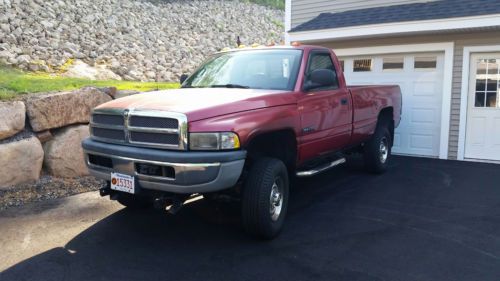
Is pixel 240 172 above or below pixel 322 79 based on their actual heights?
below

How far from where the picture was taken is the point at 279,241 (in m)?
4.89

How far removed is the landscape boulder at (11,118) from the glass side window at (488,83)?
8.74 m

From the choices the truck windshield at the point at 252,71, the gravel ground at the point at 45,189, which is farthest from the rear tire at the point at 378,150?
the gravel ground at the point at 45,189

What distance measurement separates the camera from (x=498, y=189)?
7.31m

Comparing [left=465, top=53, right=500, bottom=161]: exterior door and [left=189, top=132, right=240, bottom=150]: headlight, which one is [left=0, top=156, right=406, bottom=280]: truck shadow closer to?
[left=189, top=132, right=240, bottom=150]: headlight

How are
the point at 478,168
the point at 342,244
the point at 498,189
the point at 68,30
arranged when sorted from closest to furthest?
the point at 342,244, the point at 498,189, the point at 478,168, the point at 68,30

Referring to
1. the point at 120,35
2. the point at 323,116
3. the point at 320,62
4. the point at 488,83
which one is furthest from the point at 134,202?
the point at 120,35

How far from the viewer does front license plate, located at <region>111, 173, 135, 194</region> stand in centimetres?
438

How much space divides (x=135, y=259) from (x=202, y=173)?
1114mm

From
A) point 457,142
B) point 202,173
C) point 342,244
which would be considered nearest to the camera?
point 202,173

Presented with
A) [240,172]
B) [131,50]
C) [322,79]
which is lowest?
[240,172]

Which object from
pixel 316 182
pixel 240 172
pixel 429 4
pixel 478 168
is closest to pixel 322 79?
pixel 240 172

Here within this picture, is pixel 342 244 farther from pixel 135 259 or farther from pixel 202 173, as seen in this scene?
pixel 135 259

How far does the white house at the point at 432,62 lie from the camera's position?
935cm
